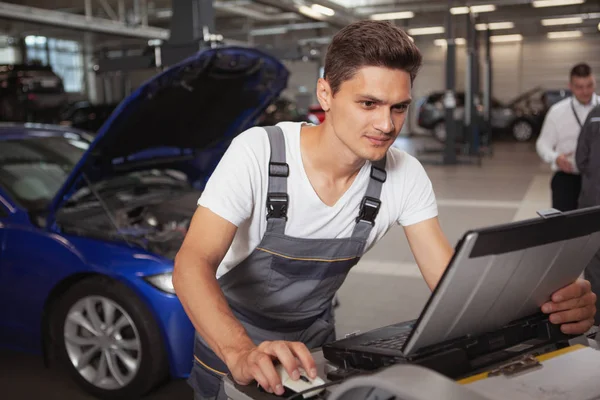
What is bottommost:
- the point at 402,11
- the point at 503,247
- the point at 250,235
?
the point at 250,235

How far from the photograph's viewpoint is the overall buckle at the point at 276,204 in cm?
163

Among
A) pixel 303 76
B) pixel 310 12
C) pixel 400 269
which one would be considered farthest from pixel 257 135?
pixel 303 76

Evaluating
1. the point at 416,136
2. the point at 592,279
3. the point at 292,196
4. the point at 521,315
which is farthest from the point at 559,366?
the point at 416,136

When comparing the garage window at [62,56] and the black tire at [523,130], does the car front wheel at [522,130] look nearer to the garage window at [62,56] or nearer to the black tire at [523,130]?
the black tire at [523,130]

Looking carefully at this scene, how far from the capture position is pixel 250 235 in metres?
1.69

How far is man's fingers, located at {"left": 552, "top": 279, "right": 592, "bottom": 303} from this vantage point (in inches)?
51.1

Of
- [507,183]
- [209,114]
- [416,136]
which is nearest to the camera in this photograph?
[209,114]

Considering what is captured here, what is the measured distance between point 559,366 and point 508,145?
19.7 meters

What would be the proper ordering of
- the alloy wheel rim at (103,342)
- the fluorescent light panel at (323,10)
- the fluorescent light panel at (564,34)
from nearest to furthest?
the alloy wheel rim at (103,342) → the fluorescent light panel at (323,10) → the fluorescent light panel at (564,34)

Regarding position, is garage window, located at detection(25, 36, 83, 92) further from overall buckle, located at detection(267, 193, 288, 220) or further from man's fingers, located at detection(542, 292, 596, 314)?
man's fingers, located at detection(542, 292, 596, 314)

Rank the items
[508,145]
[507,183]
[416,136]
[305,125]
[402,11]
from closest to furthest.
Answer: [305,125] → [507,183] → [402,11] → [508,145] → [416,136]

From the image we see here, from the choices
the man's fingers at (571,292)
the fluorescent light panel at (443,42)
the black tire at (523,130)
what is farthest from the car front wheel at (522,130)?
the man's fingers at (571,292)

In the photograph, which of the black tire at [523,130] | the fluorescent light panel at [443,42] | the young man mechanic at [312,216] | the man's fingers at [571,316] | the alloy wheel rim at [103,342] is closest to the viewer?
the man's fingers at [571,316]

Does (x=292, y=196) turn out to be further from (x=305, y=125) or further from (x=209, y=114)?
(x=209, y=114)
